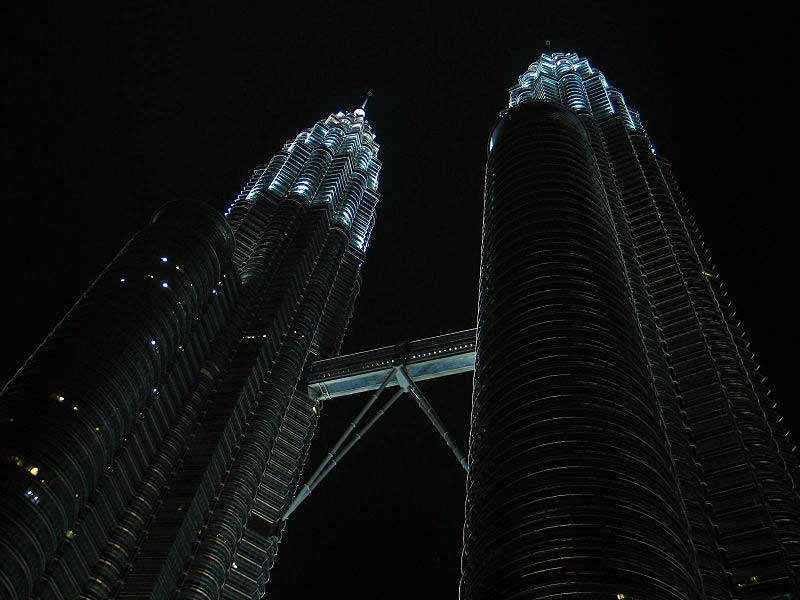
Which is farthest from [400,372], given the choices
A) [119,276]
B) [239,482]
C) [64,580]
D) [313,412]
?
[64,580]

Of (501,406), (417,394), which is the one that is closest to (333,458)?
(417,394)

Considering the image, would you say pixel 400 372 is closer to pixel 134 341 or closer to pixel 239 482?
pixel 239 482

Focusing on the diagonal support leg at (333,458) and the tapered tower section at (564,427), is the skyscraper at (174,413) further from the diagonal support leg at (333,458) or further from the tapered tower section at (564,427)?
the tapered tower section at (564,427)

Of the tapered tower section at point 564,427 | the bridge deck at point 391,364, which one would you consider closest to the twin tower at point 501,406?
the tapered tower section at point 564,427

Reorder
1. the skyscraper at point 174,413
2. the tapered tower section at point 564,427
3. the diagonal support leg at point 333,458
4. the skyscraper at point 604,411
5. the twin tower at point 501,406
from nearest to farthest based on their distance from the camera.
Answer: the tapered tower section at point 564,427
the skyscraper at point 604,411
the twin tower at point 501,406
the skyscraper at point 174,413
the diagonal support leg at point 333,458

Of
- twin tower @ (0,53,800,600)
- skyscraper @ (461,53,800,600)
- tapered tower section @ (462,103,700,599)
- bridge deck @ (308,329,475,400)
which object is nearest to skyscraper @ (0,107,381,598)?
twin tower @ (0,53,800,600)

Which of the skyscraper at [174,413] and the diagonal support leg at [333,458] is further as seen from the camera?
the diagonal support leg at [333,458]

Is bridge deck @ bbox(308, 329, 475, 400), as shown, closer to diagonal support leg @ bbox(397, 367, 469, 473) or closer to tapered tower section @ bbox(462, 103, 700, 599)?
diagonal support leg @ bbox(397, 367, 469, 473)

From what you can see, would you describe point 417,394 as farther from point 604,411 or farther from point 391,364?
point 604,411
